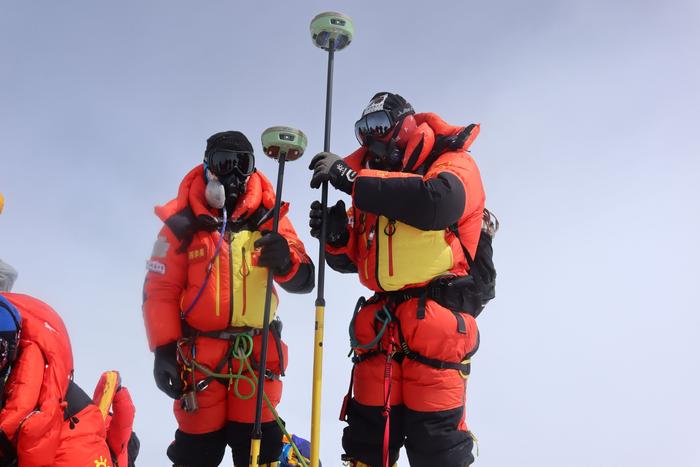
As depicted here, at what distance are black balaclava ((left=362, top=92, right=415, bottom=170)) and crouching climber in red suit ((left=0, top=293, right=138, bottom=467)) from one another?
2271 mm

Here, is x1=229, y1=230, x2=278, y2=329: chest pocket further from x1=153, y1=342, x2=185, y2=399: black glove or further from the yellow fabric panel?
the yellow fabric panel

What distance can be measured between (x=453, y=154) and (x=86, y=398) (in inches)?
107

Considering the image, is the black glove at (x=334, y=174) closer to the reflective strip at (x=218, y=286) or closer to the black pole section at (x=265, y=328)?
the black pole section at (x=265, y=328)

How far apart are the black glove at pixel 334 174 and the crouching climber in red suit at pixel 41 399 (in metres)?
1.78

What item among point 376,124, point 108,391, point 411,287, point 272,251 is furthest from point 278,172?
point 108,391

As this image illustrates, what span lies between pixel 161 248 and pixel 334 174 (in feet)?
4.67

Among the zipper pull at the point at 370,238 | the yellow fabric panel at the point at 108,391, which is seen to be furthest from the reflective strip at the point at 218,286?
the zipper pull at the point at 370,238

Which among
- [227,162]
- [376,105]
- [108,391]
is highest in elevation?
[376,105]

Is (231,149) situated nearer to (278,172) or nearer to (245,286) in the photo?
(278,172)

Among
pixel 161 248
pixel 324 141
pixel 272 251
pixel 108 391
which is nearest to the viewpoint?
pixel 108 391

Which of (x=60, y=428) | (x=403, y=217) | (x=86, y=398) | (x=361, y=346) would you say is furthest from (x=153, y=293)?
(x=403, y=217)

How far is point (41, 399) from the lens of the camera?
315cm

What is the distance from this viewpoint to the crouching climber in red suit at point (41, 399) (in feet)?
9.93

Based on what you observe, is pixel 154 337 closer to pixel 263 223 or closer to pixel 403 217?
pixel 263 223
